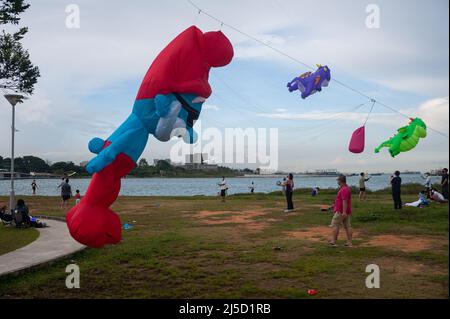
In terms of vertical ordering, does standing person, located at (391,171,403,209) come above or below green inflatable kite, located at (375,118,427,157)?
below

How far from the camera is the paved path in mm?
8805

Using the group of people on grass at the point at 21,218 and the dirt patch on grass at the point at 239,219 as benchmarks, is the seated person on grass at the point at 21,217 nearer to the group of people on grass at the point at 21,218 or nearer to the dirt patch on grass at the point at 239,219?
the group of people on grass at the point at 21,218

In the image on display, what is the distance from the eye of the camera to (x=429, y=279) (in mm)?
7586

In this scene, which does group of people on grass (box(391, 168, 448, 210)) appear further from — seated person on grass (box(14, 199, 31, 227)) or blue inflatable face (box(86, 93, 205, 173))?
seated person on grass (box(14, 199, 31, 227))

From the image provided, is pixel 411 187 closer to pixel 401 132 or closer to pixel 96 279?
pixel 401 132

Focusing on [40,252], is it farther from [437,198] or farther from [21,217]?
[437,198]

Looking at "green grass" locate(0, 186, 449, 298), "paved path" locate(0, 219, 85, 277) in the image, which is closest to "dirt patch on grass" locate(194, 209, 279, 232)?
"green grass" locate(0, 186, 449, 298)

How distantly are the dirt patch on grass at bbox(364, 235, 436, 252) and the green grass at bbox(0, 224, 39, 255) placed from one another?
9201mm

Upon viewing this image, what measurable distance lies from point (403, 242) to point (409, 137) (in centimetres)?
616

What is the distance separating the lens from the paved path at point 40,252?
8805mm

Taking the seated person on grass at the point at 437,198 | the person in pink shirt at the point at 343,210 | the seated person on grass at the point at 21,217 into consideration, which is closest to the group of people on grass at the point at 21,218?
the seated person on grass at the point at 21,217

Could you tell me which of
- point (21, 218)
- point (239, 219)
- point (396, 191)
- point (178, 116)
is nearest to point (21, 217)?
point (21, 218)

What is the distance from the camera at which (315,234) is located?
12.7 metres

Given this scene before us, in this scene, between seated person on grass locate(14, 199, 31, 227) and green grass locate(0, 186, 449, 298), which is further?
seated person on grass locate(14, 199, 31, 227)
